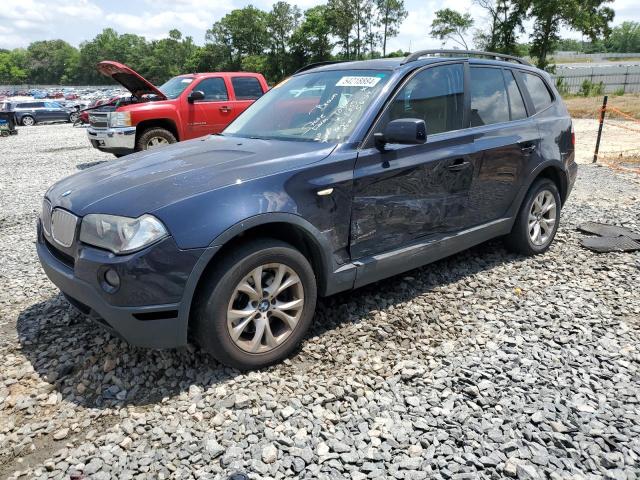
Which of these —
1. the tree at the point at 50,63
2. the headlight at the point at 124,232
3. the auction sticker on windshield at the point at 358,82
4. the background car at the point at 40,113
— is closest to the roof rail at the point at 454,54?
the auction sticker on windshield at the point at 358,82

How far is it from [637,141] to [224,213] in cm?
1579

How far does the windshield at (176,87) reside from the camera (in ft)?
34.9

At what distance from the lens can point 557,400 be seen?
2.78 m

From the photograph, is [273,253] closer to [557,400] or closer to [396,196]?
[396,196]

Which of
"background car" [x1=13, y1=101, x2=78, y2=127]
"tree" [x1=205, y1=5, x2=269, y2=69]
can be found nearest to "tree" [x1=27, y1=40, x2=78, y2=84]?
"tree" [x1=205, y1=5, x2=269, y2=69]

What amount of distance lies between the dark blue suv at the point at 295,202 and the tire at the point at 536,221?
3 cm

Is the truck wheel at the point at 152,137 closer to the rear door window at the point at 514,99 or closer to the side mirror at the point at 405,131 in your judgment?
Answer: the rear door window at the point at 514,99

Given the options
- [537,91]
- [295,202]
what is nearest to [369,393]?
[295,202]

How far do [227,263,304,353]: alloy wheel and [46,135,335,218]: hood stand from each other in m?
0.57

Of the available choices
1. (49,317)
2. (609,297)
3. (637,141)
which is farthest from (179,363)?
(637,141)

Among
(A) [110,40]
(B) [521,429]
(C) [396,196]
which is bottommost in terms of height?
(B) [521,429]

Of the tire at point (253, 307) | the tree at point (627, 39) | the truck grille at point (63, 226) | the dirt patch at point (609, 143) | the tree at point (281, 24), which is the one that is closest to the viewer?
the tire at point (253, 307)

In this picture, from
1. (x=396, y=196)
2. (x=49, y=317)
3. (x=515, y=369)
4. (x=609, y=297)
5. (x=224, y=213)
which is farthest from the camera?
(x=609, y=297)

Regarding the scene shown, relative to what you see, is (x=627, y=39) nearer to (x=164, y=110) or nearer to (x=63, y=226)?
(x=164, y=110)
